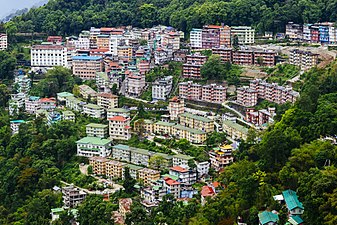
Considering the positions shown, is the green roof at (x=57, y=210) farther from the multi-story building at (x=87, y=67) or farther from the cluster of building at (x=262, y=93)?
the multi-story building at (x=87, y=67)

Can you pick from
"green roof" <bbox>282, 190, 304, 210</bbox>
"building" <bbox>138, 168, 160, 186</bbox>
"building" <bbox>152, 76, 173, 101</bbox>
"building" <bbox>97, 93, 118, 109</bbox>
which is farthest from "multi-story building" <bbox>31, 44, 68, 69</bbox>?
"green roof" <bbox>282, 190, 304, 210</bbox>

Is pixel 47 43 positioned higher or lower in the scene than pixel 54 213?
higher

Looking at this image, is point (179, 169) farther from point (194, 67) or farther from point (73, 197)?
point (194, 67)

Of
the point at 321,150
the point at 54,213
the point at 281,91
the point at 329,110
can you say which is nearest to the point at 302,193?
the point at 321,150

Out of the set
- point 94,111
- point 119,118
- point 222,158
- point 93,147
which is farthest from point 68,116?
point 222,158

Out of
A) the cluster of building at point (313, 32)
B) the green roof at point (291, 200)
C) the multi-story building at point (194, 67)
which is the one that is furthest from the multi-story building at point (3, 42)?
the green roof at point (291, 200)

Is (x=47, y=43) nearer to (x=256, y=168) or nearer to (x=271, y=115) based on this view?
(x=271, y=115)
